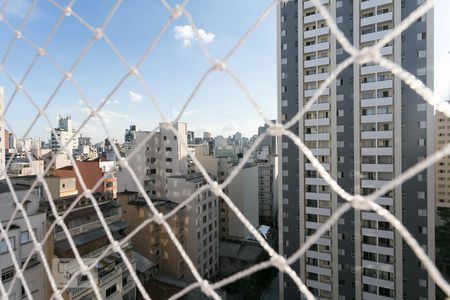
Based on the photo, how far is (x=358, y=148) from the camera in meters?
4.35

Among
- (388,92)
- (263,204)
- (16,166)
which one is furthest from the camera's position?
(263,204)

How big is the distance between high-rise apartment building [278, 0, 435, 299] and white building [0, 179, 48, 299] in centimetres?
378

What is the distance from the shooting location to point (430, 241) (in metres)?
3.90

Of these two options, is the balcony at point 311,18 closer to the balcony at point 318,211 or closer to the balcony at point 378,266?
the balcony at point 318,211

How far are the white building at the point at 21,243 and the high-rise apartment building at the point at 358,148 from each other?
378cm

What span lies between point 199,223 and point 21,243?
3602mm

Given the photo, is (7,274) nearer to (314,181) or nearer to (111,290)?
(111,290)

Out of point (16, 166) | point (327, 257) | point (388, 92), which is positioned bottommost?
point (327, 257)

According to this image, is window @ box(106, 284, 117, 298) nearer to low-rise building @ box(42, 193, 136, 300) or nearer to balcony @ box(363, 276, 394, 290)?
low-rise building @ box(42, 193, 136, 300)

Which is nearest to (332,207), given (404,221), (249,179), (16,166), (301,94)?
(404,221)

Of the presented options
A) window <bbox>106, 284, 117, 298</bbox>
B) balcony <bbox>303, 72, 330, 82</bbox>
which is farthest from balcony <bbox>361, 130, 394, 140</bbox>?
window <bbox>106, 284, 117, 298</bbox>

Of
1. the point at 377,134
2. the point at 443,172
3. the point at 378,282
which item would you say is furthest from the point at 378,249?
the point at 443,172

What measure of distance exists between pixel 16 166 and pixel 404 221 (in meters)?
9.66

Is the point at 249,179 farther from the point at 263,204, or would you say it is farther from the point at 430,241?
the point at 430,241
